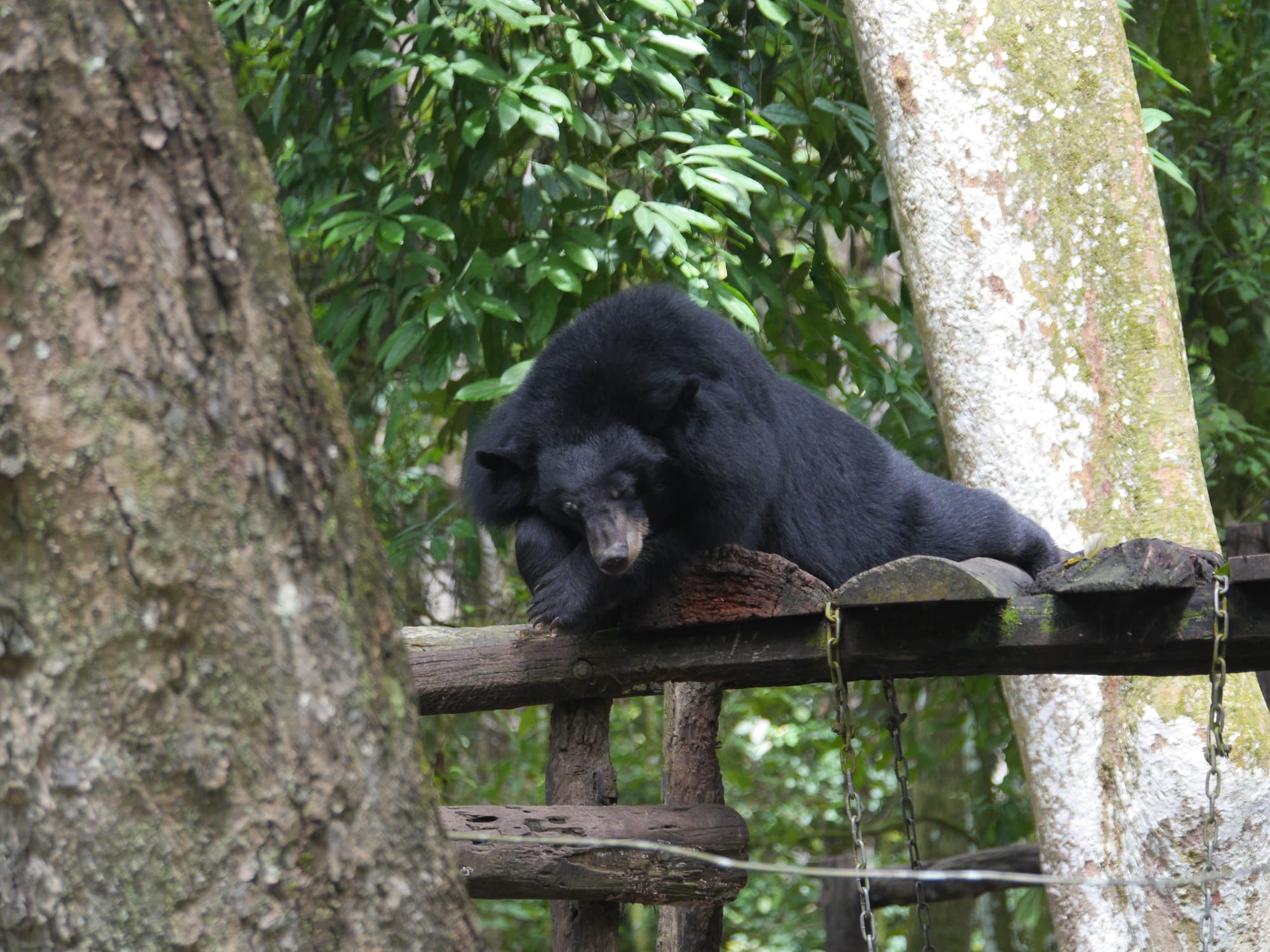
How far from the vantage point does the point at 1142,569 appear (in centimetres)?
212

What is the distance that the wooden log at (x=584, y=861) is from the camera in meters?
2.90

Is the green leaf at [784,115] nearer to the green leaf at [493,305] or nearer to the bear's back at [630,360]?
the green leaf at [493,305]

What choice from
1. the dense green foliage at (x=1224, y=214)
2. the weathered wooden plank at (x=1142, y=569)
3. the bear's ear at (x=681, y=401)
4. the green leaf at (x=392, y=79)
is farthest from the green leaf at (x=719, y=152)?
the dense green foliage at (x=1224, y=214)

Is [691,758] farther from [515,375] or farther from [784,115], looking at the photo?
[784,115]

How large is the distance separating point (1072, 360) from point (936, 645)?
1743mm

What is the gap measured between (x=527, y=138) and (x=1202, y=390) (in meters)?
A: 2.84

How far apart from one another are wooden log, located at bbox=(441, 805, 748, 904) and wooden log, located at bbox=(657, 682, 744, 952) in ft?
1.11

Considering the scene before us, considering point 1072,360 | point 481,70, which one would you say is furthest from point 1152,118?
point 481,70

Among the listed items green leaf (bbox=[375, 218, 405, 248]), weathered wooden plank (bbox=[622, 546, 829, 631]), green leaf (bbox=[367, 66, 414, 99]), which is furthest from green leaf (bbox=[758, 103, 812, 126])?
weathered wooden plank (bbox=[622, 546, 829, 631])

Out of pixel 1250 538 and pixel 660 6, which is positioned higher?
pixel 660 6

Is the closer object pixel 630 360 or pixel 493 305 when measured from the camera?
pixel 630 360

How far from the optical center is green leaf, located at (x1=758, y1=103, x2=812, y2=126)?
4156mm

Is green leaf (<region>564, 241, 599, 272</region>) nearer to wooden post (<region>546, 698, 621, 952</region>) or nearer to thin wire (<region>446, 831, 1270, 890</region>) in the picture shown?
wooden post (<region>546, 698, 621, 952</region>)

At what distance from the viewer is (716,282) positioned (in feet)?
11.5
